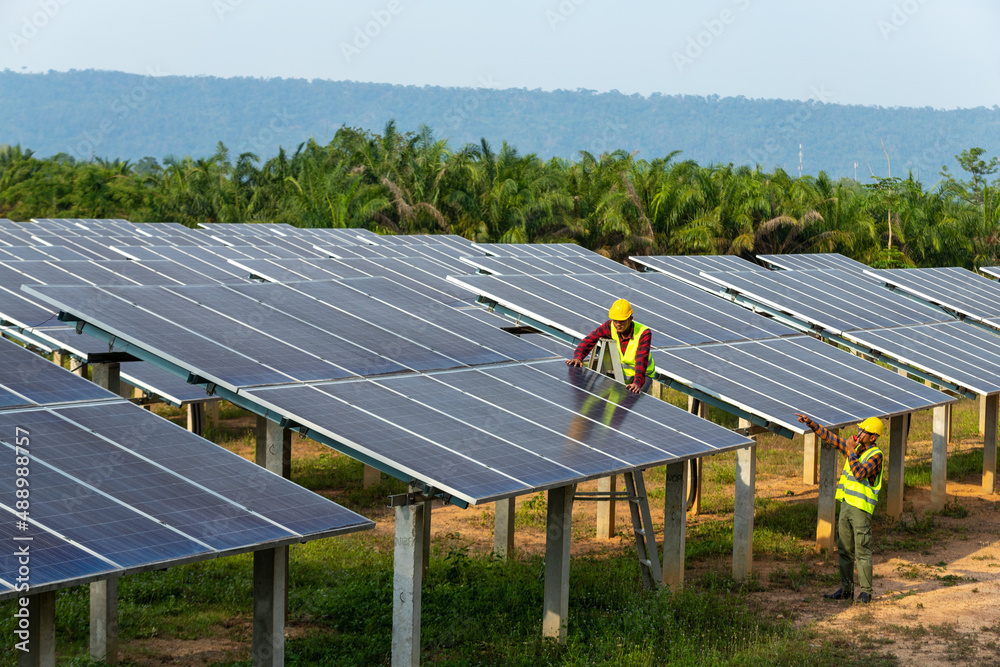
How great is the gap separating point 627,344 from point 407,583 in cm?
541

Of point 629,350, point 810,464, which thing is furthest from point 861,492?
point 810,464

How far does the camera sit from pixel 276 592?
8375 mm

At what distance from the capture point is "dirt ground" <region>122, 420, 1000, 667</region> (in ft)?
40.2

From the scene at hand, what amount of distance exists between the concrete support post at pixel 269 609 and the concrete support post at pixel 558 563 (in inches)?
146

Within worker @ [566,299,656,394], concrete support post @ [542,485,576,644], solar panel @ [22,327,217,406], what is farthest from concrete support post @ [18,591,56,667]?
solar panel @ [22,327,217,406]

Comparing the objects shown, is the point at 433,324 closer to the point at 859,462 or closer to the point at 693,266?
the point at 859,462

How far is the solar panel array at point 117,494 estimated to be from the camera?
6648 millimetres

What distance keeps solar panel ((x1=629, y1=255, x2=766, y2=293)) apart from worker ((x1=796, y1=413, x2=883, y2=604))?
29.3 feet

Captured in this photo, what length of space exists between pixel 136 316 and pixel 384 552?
22.0 ft

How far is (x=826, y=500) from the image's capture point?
16.5 metres

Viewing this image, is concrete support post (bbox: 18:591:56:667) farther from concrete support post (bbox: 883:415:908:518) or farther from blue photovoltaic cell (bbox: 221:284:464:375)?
concrete support post (bbox: 883:415:908:518)

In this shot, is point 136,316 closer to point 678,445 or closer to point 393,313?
point 393,313

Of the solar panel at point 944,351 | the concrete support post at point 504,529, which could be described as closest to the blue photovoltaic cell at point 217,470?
the concrete support post at point 504,529

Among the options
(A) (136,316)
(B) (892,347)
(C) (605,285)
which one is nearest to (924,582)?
(B) (892,347)
